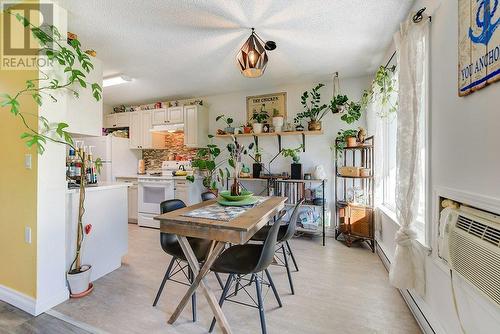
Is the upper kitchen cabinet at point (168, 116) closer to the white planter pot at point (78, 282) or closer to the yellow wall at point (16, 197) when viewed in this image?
the yellow wall at point (16, 197)

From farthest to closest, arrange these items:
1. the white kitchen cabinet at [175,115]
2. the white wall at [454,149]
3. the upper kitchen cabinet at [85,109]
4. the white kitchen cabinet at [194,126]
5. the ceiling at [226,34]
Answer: the white kitchen cabinet at [175,115] → the white kitchen cabinet at [194,126] → the upper kitchen cabinet at [85,109] → the ceiling at [226,34] → the white wall at [454,149]

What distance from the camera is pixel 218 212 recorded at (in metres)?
1.75

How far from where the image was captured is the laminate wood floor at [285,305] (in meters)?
1.65

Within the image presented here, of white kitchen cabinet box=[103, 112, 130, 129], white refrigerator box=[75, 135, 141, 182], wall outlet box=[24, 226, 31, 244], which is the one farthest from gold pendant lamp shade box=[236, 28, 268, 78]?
white kitchen cabinet box=[103, 112, 130, 129]

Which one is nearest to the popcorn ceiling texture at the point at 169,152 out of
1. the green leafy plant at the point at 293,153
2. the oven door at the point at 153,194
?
the oven door at the point at 153,194

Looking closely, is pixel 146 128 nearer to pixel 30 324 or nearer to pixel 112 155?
pixel 112 155

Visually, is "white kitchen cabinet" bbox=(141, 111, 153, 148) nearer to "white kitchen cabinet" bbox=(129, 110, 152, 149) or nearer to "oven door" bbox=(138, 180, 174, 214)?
"white kitchen cabinet" bbox=(129, 110, 152, 149)

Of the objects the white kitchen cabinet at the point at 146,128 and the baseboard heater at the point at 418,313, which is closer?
the baseboard heater at the point at 418,313

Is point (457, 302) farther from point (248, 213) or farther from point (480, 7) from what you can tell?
point (480, 7)

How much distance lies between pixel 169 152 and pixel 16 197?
3094mm

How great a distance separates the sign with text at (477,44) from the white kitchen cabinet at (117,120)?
203 inches

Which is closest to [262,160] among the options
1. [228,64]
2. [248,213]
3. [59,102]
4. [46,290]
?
[228,64]

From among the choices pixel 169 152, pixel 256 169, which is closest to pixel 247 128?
pixel 256 169

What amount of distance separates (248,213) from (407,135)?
135 centimetres
